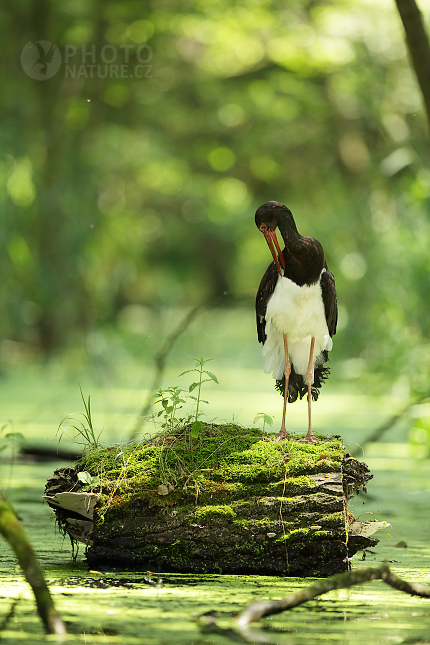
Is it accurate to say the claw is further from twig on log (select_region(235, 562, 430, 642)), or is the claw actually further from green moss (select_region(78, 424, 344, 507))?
twig on log (select_region(235, 562, 430, 642))

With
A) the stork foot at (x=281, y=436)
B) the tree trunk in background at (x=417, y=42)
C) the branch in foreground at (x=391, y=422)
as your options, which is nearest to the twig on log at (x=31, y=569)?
the stork foot at (x=281, y=436)

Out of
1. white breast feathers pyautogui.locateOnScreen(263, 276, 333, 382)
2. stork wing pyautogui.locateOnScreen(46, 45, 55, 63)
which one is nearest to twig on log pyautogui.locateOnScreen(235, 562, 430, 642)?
white breast feathers pyautogui.locateOnScreen(263, 276, 333, 382)

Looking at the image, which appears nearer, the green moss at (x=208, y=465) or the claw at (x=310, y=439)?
the green moss at (x=208, y=465)

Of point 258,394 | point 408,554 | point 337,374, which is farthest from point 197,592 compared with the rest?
point 258,394

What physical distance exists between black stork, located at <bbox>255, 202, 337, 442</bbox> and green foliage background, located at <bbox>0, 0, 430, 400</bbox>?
0.90 m

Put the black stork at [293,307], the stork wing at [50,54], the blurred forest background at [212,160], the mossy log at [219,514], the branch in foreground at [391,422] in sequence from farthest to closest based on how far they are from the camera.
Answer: the stork wing at [50,54], the blurred forest background at [212,160], the branch in foreground at [391,422], the black stork at [293,307], the mossy log at [219,514]

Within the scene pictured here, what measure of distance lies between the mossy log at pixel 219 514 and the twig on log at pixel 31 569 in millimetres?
818

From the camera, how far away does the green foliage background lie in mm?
9297

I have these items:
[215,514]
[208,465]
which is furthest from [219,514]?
[208,465]

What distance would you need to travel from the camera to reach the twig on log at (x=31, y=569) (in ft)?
8.08

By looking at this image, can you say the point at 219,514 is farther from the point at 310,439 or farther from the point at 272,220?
the point at 272,220

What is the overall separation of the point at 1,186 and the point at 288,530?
7.08 metres

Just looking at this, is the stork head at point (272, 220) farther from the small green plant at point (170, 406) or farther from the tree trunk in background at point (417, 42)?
the tree trunk in background at point (417, 42)

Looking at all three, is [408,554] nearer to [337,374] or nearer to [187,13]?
[337,374]
